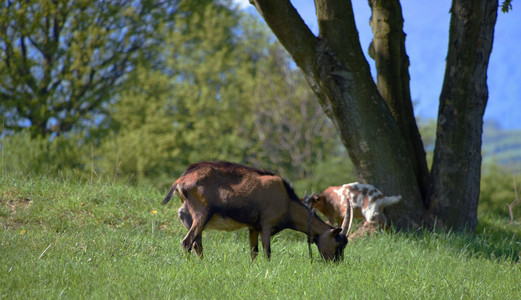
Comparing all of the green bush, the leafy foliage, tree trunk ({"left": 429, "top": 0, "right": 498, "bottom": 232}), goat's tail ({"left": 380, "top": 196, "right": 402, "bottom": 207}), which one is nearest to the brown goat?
goat's tail ({"left": 380, "top": 196, "right": 402, "bottom": 207})

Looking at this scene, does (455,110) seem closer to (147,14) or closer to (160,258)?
(160,258)

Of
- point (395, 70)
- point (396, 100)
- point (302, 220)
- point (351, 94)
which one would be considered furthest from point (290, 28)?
point (302, 220)

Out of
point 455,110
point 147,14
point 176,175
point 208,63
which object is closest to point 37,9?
point 147,14

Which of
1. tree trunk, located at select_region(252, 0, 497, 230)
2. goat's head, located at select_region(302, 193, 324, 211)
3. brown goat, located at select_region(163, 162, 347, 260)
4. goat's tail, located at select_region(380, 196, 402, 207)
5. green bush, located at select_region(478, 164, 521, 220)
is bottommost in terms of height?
green bush, located at select_region(478, 164, 521, 220)

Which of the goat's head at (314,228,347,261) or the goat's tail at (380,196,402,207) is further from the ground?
Result: the goat's tail at (380,196,402,207)

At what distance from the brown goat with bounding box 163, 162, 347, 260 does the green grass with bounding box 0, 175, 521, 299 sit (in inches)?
11.2

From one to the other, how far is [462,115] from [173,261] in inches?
214

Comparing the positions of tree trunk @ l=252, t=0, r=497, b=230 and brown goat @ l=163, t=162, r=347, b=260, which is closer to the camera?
brown goat @ l=163, t=162, r=347, b=260

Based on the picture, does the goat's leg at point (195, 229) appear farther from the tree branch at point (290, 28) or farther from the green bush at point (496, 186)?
the green bush at point (496, 186)

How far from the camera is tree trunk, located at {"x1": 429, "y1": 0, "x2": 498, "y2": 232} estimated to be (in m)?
8.55

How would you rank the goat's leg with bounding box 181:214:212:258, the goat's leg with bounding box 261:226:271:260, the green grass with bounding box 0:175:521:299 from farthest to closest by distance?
the goat's leg with bounding box 261:226:271:260, the goat's leg with bounding box 181:214:212:258, the green grass with bounding box 0:175:521:299

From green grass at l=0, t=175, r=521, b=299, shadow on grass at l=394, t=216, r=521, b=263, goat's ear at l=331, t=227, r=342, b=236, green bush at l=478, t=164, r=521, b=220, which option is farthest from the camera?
green bush at l=478, t=164, r=521, b=220

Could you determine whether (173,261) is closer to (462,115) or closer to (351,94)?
(351,94)

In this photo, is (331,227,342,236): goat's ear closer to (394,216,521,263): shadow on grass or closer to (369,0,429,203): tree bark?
(394,216,521,263): shadow on grass
